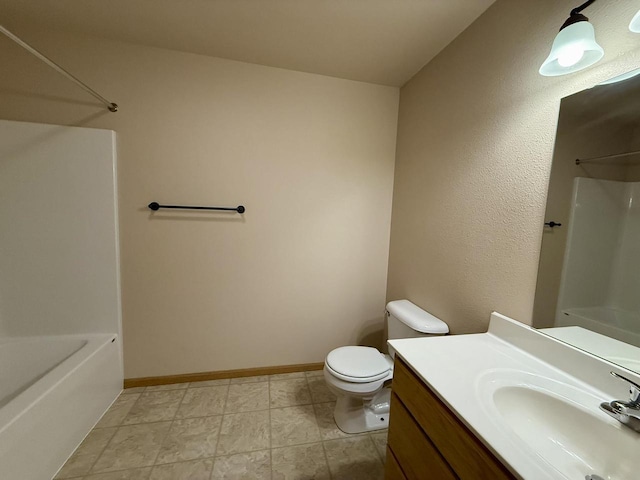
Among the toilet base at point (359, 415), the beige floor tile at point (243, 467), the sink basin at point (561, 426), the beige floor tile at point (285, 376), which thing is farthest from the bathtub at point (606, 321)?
the beige floor tile at point (285, 376)

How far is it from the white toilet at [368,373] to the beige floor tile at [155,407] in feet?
3.54

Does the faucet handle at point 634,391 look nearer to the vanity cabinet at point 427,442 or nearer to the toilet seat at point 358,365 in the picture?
the vanity cabinet at point 427,442

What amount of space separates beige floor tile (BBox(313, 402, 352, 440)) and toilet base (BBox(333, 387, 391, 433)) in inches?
1.1

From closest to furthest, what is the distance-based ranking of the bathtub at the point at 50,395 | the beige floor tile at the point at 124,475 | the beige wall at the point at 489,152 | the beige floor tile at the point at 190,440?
the beige wall at the point at 489,152 → the bathtub at the point at 50,395 → the beige floor tile at the point at 124,475 → the beige floor tile at the point at 190,440

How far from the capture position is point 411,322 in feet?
4.62

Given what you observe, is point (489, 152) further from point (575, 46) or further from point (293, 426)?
point (293, 426)

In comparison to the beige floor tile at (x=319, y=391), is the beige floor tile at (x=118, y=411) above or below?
below

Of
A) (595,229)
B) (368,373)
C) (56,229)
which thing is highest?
(595,229)

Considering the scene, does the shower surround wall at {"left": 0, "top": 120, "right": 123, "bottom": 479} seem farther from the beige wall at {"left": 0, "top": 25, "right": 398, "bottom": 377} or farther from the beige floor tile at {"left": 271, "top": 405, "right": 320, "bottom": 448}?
the beige floor tile at {"left": 271, "top": 405, "right": 320, "bottom": 448}

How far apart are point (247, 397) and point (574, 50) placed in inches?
92.5

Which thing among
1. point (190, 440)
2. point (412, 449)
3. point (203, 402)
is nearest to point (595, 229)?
point (412, 449)

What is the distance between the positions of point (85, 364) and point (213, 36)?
2.05 meters

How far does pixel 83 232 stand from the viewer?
158cm

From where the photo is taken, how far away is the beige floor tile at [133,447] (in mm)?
1245
